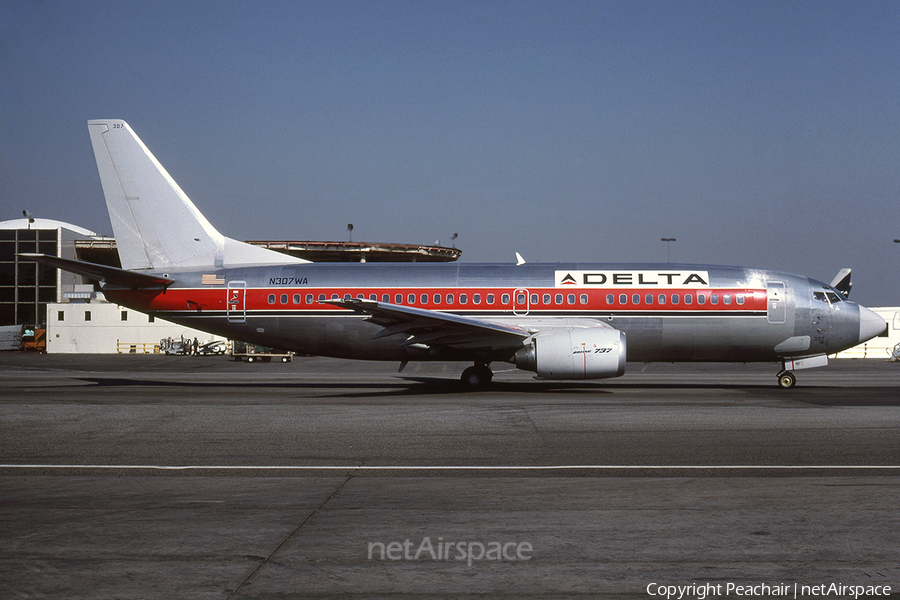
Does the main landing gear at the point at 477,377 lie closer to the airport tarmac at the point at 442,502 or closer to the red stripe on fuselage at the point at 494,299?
the red stripe on fuselage at the point at 494,299

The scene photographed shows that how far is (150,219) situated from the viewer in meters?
27.5

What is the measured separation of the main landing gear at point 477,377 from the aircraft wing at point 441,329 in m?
1.19

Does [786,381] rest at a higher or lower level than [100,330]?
higher

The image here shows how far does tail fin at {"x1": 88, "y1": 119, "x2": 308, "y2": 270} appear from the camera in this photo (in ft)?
89.5

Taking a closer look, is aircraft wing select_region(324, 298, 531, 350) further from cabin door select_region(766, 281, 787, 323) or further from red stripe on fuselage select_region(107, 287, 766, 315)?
cabin door select_region(766, 281, 787, 323)

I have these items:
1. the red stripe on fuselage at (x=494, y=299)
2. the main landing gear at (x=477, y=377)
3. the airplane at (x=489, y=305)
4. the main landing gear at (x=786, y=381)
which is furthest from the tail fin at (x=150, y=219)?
the main landing gear at (x=786, y=381)

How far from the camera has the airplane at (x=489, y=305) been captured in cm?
2509

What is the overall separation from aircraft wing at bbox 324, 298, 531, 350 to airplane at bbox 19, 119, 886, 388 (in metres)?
0.07

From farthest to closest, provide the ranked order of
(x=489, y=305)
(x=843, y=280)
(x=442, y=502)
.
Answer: (x=843, y=280)
(x=489, y=305)
(x=442, y=502)

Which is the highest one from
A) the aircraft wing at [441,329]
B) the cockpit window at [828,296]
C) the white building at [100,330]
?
the cockpit window at [828,296]

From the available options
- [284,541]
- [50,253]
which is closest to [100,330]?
[50,253]

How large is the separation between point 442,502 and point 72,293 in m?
79.1

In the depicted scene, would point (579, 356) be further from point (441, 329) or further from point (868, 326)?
point (868, 326)

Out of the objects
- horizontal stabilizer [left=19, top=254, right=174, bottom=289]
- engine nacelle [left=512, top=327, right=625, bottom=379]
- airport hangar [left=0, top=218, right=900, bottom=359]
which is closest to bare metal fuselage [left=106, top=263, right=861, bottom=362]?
horizontal stabilizer [left=19, top=254, right=174, bottom=289]
